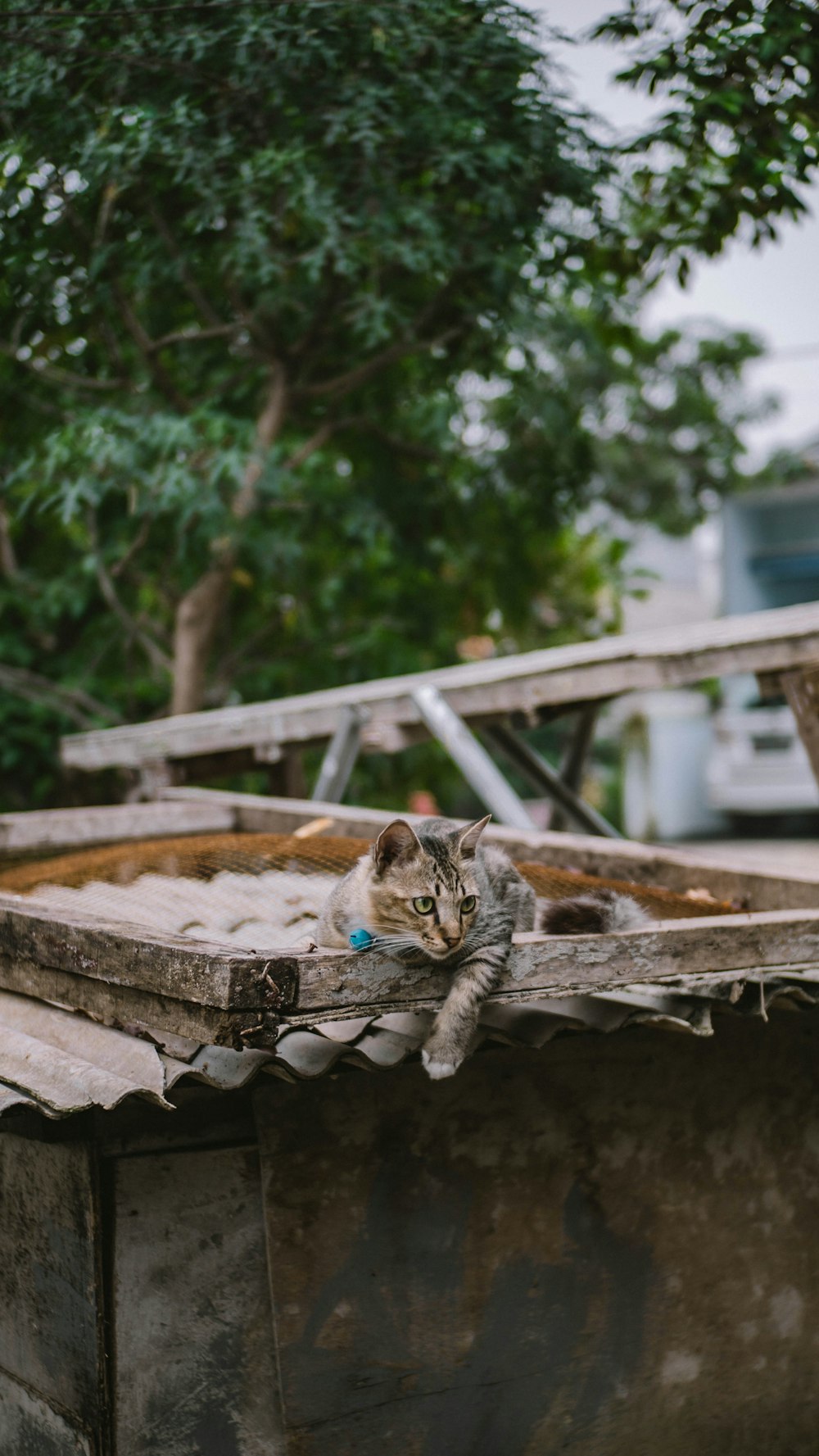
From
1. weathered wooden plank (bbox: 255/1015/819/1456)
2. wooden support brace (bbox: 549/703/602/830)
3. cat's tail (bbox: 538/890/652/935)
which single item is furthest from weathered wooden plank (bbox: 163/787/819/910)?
wooden support brace (bbox: 549/703/602/830)

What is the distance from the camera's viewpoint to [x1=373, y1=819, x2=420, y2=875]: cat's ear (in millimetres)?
2371

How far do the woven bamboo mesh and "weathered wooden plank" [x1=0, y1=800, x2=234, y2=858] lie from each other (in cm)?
70

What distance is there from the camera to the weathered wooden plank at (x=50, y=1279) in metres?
2.62

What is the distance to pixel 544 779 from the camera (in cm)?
628

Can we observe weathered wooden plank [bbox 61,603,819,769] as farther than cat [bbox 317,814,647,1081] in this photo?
Yes

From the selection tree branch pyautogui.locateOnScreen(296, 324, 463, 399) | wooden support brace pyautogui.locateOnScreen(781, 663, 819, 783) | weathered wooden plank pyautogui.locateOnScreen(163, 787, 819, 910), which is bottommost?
weathered wooden plank pyautogui.locateOnScreen(163, 787, 819, 910)

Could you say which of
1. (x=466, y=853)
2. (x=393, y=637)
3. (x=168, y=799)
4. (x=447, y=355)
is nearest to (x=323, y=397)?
(x=447, y=355)

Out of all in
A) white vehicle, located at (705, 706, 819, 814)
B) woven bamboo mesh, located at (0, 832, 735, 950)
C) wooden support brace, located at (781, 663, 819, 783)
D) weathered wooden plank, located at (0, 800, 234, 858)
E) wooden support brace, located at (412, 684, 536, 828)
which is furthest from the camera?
white vehicle, located at (705, 706, 819, 814)

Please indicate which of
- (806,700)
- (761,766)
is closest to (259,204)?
(806,700)

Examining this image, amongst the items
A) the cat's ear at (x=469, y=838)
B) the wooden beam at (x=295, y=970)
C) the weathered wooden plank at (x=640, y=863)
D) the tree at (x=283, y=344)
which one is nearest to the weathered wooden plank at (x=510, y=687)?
the weathered wooden plank at (x=640, y=863)

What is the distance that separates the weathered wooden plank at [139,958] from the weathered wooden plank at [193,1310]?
1.62 ft

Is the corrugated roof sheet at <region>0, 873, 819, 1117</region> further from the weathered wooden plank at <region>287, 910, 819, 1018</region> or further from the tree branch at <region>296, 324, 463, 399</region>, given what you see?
the tree branch at <region>296, 324, 463, 399</region>

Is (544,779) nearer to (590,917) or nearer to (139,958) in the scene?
(590,917)

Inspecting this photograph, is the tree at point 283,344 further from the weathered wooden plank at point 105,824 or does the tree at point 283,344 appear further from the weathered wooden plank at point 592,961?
the weathered wooden plank at point 592,961
